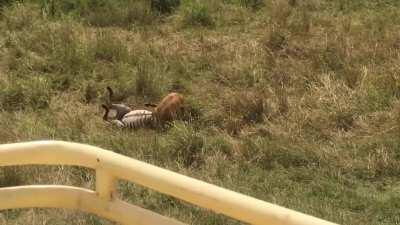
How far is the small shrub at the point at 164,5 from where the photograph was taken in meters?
9.45

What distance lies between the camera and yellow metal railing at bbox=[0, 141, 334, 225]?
6.07ft

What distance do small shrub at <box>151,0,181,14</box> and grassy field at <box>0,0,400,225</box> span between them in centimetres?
2

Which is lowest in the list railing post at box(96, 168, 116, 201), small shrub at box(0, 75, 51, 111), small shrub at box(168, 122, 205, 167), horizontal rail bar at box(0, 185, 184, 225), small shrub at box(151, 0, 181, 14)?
small shrub at box(0, 75, 51, 111)

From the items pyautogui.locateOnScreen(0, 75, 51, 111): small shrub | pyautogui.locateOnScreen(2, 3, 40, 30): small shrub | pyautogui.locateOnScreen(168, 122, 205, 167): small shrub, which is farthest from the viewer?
pyautogui.locateOnScreen(2, 3, 40, 30): small shrub

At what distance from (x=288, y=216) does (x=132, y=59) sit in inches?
229

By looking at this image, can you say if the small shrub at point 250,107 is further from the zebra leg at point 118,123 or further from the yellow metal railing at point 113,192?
the yellow metal railing at point 113,192

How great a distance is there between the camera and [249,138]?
5.34 m

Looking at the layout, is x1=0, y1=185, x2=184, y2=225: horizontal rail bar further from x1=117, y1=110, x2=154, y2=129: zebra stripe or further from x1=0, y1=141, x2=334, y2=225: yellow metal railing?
x1=117, y1=110, x2=154, y2=129: zebra stripe

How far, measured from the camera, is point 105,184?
227cm

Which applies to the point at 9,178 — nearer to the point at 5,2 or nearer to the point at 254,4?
the point at 254,4

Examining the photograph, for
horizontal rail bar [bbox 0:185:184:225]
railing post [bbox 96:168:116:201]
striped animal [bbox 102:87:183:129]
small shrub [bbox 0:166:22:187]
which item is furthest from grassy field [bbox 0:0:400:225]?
railing post [bbox 96:168:116:201]

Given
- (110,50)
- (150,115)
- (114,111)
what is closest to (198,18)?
(110,50)

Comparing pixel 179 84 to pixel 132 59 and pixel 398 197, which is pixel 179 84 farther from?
pixel 398 197

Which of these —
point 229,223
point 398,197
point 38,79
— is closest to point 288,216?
point 229,223
